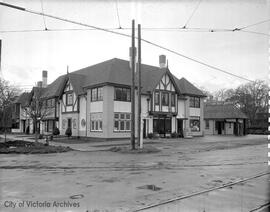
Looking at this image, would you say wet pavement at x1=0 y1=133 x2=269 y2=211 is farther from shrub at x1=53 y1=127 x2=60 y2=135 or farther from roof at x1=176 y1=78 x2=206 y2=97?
roof at x1=176 y1=78 x2=206 y2=97

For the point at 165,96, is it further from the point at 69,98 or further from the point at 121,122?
the point at 69,98

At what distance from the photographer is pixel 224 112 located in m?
46.7

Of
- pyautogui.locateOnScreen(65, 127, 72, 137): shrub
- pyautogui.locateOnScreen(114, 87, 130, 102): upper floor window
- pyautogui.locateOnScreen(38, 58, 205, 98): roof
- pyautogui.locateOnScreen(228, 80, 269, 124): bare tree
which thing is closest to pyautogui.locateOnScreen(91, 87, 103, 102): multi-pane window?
pyautogui.locateOnScreen(38, 58, 205, 98): roof

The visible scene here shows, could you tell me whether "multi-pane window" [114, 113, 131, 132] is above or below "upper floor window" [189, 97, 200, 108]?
below

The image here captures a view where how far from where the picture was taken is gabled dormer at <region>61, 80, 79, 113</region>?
110 ft

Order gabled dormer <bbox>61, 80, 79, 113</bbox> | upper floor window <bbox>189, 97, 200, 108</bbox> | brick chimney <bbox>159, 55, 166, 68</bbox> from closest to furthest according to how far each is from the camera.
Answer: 1. gabled dormer <bbox>61, 80, 79, 113</bbox>
2. upper floor window <bbox>189, 97, 200, 108</bbox>
3. brick chimney <bbox>159, 55, 166, 68</bbox>

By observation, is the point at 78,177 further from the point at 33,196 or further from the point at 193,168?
the point at 193,168

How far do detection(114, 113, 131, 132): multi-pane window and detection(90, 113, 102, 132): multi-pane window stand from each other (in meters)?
1.62

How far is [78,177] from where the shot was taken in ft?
31.0

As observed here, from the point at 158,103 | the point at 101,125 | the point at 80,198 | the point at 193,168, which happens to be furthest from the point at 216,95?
the point at 80,198

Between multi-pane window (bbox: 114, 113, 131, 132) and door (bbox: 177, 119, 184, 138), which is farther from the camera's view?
door (bbox: 177, 119, 184, 138)

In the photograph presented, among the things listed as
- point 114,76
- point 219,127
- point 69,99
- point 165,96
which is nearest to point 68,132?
point 69,99

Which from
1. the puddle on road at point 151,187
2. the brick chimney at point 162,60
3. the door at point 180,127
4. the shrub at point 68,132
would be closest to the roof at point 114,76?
the brick chimney at point 162,60

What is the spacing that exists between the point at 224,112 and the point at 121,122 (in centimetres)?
2334
